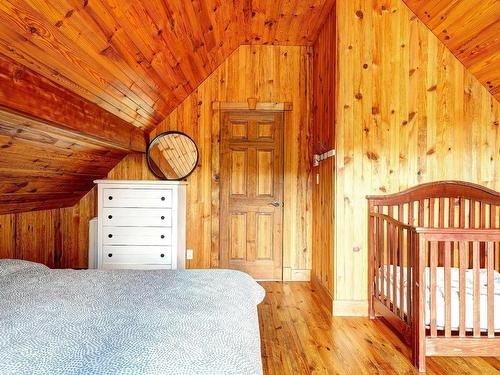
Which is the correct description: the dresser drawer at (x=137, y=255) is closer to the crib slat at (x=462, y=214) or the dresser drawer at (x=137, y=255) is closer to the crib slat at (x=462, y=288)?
the crib slat at (x=462, y=288)

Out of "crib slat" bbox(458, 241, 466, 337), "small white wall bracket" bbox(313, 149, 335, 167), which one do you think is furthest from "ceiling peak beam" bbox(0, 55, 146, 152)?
"crib slat" bbox(458, 241, 466, 337)

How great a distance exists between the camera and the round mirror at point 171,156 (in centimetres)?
357

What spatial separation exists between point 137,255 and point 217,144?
1494 mm

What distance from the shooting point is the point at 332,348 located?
209 centimetres

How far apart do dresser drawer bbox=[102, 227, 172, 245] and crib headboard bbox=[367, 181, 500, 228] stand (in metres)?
1.82

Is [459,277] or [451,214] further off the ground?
[451,214]

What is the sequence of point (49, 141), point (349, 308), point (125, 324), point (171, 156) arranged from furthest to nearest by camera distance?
point (171, 156) < point (349, 308) < point (49, 141) < point (125, 324)

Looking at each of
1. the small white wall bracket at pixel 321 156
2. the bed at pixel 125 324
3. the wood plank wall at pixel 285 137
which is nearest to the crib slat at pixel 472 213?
the small white wall bracket at pixel 321 156

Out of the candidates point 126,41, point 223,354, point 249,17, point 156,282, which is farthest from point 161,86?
point 223,354

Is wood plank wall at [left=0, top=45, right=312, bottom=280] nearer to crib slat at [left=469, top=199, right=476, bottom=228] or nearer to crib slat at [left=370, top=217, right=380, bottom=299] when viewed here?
crib slat at [left=370, top=217, right=380, bottom=299]

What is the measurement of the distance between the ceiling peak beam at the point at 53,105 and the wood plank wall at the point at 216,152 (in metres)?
1.02

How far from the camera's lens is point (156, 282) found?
4.82 feet

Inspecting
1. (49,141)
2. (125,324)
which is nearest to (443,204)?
(125,324)

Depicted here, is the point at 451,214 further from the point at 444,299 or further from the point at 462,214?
the point at 444,299
